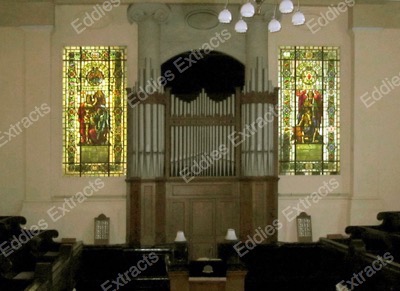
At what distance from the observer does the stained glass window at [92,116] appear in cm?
1005

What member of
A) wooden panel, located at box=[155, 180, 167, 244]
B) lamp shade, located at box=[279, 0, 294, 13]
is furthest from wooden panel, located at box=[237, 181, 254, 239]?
lamp shade, located at box=[279, 0, 294, 13]

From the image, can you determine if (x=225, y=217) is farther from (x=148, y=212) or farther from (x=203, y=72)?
(x=203, y=72)

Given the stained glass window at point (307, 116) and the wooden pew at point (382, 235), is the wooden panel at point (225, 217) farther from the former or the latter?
the wooden pew at point (382, 235)

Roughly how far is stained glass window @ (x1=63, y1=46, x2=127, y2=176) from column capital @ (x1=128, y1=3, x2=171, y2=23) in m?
0.64

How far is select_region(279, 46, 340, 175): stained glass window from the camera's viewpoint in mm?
10320

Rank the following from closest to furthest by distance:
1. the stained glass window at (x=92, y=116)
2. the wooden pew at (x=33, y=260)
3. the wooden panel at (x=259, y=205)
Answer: the wooden pew at (x=33, y=260) < the wooden panel at (x=259, y=205) < the stained glass window at (x=92, y=116)

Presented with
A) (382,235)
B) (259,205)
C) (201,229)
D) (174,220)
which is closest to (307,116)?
(259,205)

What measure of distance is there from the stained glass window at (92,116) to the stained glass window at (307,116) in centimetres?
268

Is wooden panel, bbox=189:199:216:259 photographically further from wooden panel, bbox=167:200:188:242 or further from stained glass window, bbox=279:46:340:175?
stained glass window, bbox=279:46:340:175

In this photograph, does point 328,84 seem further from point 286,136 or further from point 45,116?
point 45,116

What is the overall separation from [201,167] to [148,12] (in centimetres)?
259

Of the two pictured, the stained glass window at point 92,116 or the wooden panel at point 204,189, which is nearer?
the wooden panel at point 204,189

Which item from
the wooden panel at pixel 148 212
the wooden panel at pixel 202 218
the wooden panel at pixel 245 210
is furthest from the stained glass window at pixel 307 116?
the wooden panel at pixel 148 212

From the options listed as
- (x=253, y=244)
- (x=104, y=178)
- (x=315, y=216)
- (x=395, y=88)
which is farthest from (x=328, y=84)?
(x=104, y=178)
